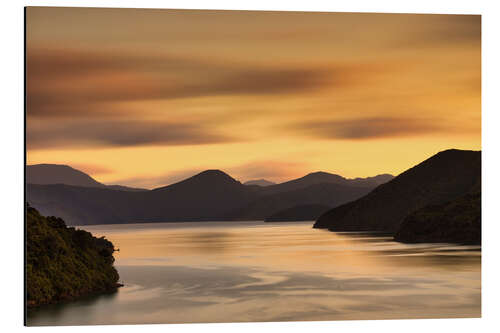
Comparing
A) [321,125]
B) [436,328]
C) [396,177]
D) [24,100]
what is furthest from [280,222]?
[24,100]

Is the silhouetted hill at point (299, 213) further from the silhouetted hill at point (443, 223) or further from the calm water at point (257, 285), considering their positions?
the silhouetted hill at point (443, 223)

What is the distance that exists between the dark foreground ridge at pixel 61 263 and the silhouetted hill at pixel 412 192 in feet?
14.3

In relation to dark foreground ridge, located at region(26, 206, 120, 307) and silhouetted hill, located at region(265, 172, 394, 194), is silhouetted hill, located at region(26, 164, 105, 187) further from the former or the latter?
silhouetted hill, located at region(265, 172, 394, 194)

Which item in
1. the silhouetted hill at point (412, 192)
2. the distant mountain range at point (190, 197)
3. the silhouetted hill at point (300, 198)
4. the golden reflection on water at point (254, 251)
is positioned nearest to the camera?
the distant mountain range at point (190, 197)

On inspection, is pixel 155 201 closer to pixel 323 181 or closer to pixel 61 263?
pixel 61 263

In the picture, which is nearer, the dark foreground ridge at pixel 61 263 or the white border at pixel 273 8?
the white border at pixel 273 8

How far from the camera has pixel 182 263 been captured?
15453 millimetres

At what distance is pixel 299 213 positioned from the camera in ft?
47.5

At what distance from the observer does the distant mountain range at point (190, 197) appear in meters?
11.2

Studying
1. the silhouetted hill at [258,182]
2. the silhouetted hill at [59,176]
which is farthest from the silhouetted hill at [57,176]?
the silhouetted hill at [258,182]

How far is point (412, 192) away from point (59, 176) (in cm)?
1122

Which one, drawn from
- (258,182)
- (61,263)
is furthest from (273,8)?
(61,263)
